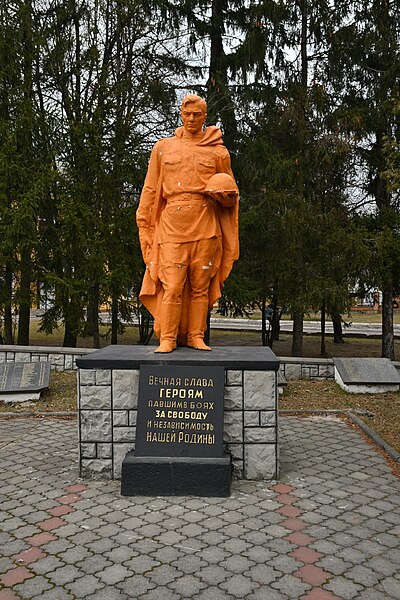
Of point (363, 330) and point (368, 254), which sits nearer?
point (368, 254)

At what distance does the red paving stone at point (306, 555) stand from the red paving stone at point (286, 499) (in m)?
0.84

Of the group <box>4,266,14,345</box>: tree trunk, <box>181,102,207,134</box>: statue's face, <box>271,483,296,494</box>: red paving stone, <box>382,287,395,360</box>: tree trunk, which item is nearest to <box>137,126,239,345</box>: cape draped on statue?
<box>181,102,207,134</box>: statue's face

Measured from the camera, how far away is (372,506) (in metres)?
4.39

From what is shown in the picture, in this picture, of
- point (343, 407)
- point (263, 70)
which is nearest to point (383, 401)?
point (343, 407)

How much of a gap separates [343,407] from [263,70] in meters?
8.55

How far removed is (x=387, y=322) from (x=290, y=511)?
1058 centimetres

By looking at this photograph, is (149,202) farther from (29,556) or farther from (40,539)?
(29,556)

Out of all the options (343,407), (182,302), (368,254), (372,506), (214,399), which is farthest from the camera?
(368,254)

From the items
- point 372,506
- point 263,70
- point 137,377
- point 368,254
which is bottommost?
point 372,506

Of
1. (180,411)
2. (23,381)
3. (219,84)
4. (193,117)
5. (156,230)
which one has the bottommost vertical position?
(23,381)

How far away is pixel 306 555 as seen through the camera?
353cm

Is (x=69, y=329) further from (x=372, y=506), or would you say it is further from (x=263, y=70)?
(x=372, y=506)

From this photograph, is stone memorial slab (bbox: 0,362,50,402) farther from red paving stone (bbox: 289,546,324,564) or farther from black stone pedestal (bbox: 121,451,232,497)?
red paving stone (bbox: 289,546,324,564)

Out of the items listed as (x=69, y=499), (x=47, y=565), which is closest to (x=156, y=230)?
(x=69, y=499)
